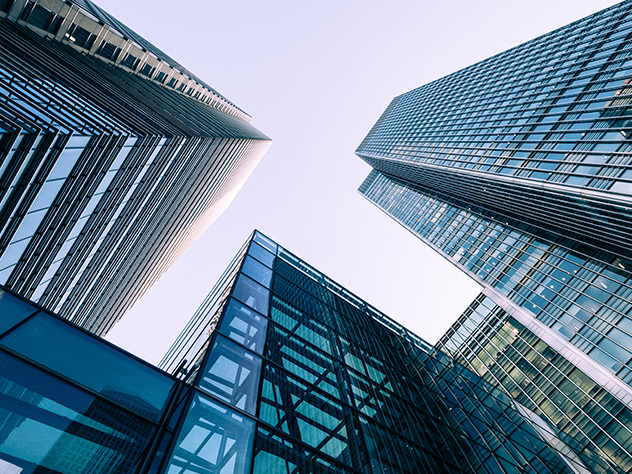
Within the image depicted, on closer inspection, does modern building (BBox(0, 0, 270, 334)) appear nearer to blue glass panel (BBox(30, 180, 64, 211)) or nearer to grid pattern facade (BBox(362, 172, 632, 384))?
blue glass panel (BBox(30, 180, 64, 211))

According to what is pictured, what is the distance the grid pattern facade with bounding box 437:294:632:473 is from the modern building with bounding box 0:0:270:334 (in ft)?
105

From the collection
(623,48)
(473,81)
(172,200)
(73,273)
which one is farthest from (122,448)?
(473,81)

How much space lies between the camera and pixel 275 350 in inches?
498

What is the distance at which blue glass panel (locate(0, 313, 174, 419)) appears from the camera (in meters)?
6.76

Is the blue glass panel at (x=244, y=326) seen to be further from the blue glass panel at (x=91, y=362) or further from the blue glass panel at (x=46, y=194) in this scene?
the blue glass panel at (x=46, y=194)

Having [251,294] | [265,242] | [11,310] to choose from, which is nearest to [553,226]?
[265,242]

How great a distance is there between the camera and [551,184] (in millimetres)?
30359

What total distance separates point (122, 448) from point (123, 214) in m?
23.0

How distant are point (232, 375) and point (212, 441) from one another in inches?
93.8

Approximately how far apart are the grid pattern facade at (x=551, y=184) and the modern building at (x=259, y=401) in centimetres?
1194

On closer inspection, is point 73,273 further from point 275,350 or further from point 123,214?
point 275,350

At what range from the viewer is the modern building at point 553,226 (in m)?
26.1

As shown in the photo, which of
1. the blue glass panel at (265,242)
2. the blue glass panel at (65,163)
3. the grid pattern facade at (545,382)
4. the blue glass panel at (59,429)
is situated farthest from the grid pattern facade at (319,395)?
the blue glass panel at (65,163)

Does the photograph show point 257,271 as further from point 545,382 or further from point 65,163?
point 545,382
